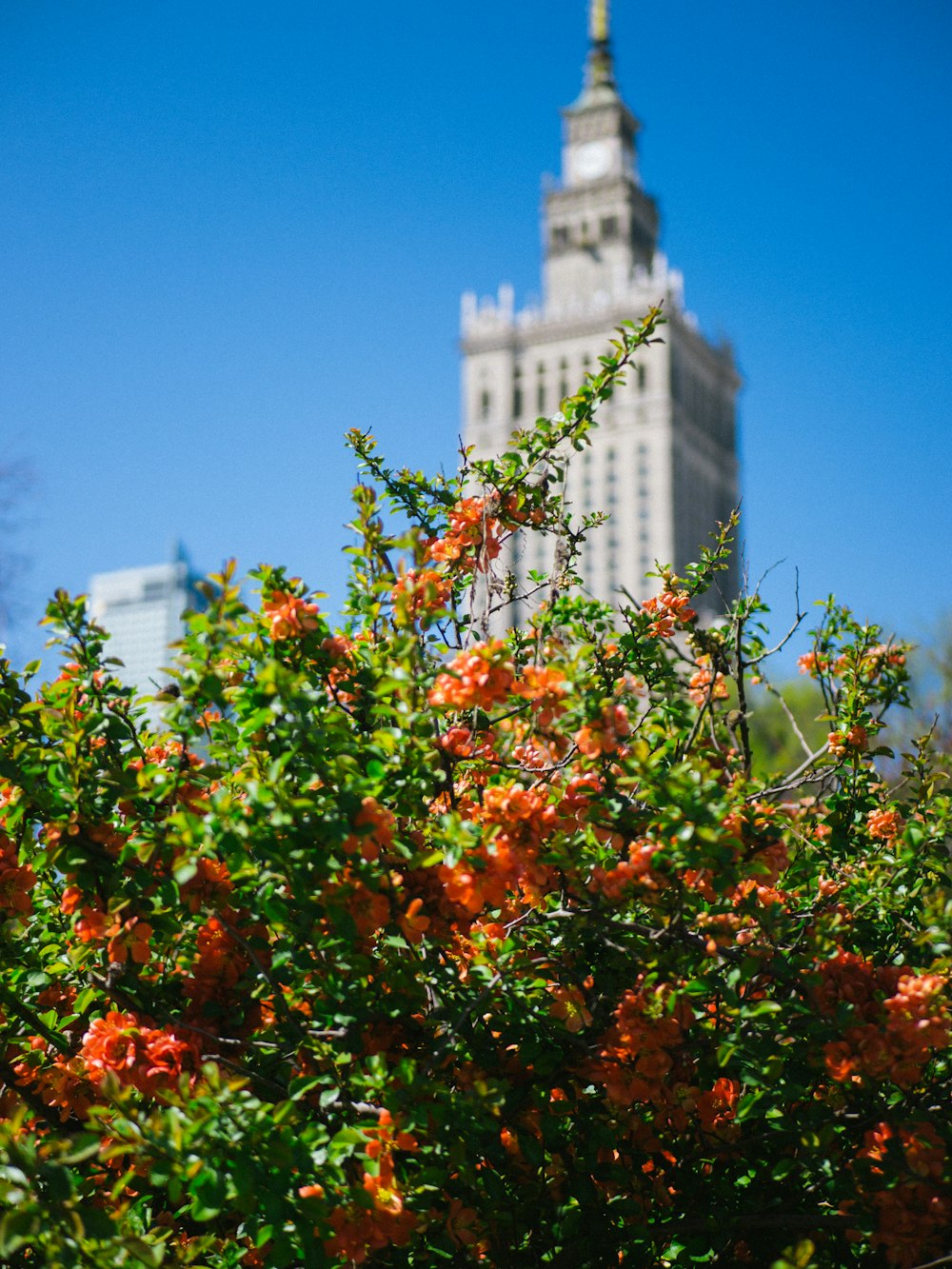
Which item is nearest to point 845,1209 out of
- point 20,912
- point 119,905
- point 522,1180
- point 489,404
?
point 522,1180

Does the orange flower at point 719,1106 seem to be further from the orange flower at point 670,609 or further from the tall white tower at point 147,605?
the tall white tower at point 147,605

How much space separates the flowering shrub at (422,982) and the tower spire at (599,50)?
254ft

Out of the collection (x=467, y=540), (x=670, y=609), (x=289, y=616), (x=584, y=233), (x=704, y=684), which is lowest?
(x=289, y=616)

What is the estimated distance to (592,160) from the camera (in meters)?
72.6

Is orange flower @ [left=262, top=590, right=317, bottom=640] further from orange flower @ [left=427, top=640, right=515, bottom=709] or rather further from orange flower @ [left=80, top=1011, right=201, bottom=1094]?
orange flower @ [left=80, top=1011, right=201, bottom=1094]

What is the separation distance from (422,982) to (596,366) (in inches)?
2336

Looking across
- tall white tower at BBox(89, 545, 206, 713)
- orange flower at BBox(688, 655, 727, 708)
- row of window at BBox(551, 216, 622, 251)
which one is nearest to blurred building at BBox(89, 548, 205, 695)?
tall white tower at BBox(89, 545, 206, 713)

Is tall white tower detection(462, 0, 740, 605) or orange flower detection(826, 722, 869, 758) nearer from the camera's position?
orange flower detection(826, 722, 869, 758)

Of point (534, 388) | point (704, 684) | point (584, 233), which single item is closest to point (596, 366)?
point (534, 388)

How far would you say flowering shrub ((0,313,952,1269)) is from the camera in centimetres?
227

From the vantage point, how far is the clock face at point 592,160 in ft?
236

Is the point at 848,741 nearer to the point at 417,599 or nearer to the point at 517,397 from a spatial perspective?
the point at 417,599

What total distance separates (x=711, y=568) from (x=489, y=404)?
208ft

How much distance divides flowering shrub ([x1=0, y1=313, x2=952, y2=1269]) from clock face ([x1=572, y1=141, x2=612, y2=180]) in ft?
245
